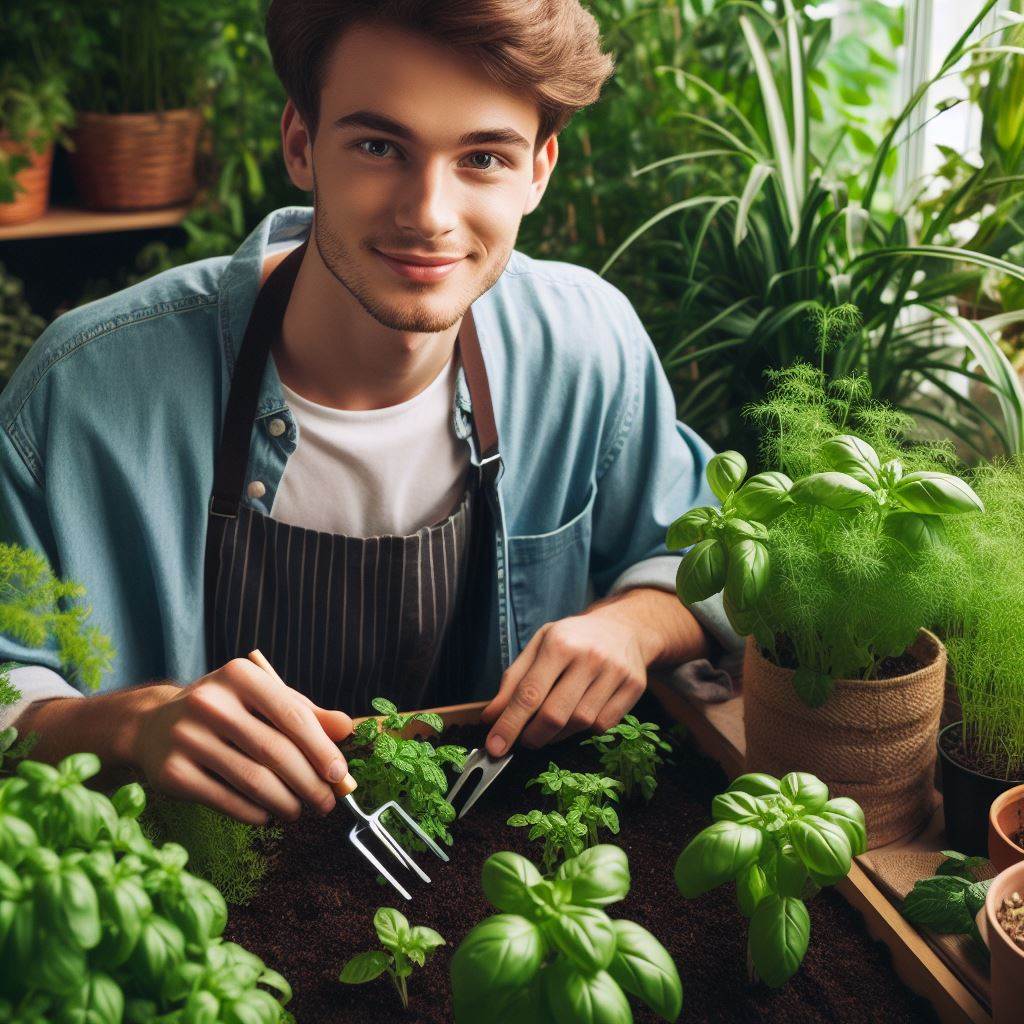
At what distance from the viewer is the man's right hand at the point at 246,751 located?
1145mm

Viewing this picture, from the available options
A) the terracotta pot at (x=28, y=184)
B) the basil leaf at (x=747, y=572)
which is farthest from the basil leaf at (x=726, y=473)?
the terracotta pot at (x=28, y=184)

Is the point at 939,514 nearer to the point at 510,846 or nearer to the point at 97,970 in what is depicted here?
the point at 510,846

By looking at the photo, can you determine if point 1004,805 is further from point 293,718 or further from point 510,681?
point 293,718

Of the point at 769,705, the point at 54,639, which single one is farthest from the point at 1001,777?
the point at 54,639

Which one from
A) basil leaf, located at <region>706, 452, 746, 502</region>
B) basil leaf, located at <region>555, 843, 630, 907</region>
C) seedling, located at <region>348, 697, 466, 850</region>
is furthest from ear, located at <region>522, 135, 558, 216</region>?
basil leaf, located at <region>555, 843, 630, 907</region>

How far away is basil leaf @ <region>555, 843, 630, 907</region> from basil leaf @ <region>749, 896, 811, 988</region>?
0.18 meters

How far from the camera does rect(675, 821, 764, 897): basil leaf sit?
930 mm

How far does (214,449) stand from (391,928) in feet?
2.53

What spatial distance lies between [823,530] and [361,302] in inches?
→ 25.0

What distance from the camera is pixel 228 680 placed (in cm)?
118

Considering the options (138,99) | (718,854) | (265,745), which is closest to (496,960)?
(718,854)

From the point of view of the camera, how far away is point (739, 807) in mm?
975

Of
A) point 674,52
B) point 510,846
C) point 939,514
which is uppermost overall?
point 674,52

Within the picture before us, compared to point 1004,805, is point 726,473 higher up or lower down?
higher up
